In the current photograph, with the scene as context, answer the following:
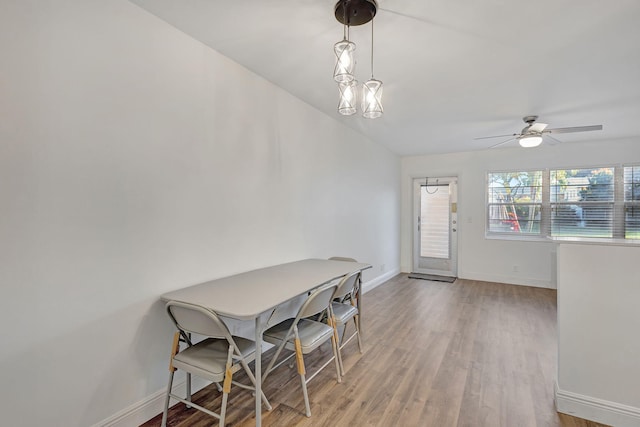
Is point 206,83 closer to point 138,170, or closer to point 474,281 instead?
point 138,170

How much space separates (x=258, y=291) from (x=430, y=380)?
5.20 ft

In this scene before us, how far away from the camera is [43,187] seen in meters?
1.46

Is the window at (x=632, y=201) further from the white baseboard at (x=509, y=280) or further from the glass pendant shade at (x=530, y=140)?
the glass pendant shade at (x=530, y=140)

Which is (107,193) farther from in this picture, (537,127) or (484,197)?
(484,197)

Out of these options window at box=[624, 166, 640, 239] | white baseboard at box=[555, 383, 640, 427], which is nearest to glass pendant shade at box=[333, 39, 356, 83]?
white baseboard at box=[555, 383, 640, 427]

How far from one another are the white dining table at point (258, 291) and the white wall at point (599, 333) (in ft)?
5.02

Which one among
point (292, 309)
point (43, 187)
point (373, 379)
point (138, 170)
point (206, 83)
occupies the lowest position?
point (373, 379)

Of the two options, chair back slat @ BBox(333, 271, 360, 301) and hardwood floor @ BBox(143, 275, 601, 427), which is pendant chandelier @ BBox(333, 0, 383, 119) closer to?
chair back slat @ BBox(333, 271, 360, 301)

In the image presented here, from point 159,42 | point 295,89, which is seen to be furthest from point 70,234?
point 295,89

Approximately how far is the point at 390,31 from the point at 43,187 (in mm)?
2208

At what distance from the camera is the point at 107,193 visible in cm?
169

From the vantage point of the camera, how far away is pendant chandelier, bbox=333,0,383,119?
165cm

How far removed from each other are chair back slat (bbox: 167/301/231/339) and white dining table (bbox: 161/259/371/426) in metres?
0.06

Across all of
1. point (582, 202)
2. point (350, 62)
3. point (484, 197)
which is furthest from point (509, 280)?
point (350, 62)
